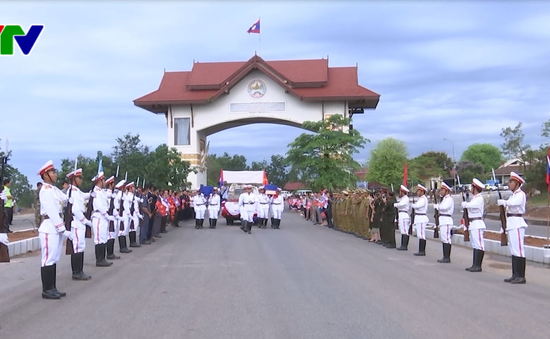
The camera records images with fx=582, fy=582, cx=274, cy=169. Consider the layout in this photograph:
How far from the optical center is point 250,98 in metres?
49.4

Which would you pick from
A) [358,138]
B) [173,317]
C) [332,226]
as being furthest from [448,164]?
[173,317]

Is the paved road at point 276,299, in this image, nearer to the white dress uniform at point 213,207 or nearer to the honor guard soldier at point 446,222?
the honor guard soldier at point 446,222

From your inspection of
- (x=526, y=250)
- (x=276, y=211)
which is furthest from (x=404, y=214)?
(x=276, y=211)

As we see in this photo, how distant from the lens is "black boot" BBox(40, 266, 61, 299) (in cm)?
908

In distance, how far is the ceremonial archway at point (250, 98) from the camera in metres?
48.3

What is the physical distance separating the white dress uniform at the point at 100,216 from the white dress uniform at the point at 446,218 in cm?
802

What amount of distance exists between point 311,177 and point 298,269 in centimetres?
2242

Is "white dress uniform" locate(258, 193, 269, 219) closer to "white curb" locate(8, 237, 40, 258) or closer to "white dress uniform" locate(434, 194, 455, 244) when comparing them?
"white curb" locate(8, 237, 40, 258)

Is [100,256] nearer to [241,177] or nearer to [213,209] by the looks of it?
[213,209]

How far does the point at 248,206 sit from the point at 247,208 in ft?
0.49

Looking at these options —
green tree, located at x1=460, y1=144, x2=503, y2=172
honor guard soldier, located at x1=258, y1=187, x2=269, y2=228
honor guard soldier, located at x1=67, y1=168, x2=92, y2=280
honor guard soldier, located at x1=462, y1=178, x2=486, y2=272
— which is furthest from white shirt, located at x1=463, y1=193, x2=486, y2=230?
green tree, located at x1=460, y1=144, x2=503, y2=172

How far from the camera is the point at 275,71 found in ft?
158

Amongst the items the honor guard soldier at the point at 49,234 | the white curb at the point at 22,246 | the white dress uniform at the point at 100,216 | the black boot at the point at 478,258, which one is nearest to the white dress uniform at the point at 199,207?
the white curb at the point at 22,246

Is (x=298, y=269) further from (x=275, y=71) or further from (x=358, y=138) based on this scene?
(x=275, y=71)
